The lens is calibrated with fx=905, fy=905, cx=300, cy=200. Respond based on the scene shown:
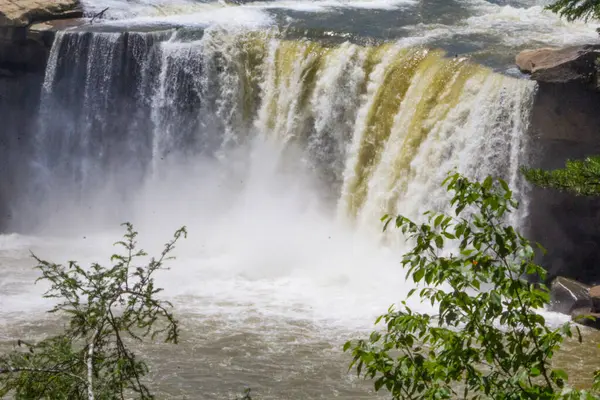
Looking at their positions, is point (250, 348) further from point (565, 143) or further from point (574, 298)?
point (565, 143)

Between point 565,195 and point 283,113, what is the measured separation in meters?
5.47

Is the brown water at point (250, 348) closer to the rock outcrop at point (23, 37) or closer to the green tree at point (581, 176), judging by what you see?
the green tree at point (581, 176)

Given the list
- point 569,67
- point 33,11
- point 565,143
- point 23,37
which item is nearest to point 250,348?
point 565,143

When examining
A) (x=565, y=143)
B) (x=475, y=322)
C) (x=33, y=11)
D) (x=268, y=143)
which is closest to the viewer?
(x=475, y=322)

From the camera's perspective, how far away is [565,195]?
491 inches

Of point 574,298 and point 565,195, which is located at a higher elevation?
point 565,195

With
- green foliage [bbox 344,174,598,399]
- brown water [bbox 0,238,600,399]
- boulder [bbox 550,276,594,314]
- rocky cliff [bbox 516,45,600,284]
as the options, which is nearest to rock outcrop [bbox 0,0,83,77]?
brown water [bbox 0,238,600,399]

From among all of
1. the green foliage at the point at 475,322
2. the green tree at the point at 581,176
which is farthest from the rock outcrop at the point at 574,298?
the green foliage at the point at 475,322

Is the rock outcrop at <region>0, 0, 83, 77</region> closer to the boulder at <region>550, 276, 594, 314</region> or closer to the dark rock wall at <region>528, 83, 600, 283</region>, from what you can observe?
the dark rock wall at <region>528, 83, 600, 283</region>

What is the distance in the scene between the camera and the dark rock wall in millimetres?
12133

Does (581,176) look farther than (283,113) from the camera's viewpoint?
No

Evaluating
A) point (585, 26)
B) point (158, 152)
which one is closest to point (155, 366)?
point (158, 152)

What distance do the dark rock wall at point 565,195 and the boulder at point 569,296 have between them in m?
0.50

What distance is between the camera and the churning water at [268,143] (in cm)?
1283
